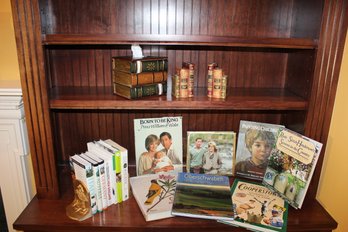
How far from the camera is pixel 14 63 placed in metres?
1.33

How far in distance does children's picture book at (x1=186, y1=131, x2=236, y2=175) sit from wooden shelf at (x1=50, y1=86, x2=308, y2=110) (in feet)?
0.74

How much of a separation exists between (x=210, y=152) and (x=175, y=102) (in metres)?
0.39

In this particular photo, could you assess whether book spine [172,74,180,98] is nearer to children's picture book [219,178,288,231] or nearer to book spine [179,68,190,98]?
book spine [179,68,190,98]

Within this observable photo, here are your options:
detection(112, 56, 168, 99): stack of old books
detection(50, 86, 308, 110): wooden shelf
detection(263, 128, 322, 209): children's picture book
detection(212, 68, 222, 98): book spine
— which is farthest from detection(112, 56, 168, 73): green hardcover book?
detection(263, 128, 322, 209): children's picture book

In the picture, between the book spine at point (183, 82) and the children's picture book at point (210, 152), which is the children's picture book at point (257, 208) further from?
the book spine at point (183, 82)

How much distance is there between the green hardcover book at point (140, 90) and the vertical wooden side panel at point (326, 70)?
2.04 ft

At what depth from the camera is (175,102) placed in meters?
1.11

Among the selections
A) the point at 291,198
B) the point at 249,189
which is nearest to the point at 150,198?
the point at 249,189

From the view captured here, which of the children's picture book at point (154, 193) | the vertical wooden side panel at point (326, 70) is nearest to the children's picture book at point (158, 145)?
the children's picture book at point (154, 193)

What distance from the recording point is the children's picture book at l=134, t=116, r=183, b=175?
1.32m

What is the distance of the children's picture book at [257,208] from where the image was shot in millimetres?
1055

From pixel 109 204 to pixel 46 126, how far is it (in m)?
0.41

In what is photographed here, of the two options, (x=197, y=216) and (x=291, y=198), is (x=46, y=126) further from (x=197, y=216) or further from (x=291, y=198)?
(x=291, y=198)

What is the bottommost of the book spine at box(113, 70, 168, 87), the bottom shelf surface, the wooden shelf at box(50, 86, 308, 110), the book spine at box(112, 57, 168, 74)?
the bottom shelf surface
